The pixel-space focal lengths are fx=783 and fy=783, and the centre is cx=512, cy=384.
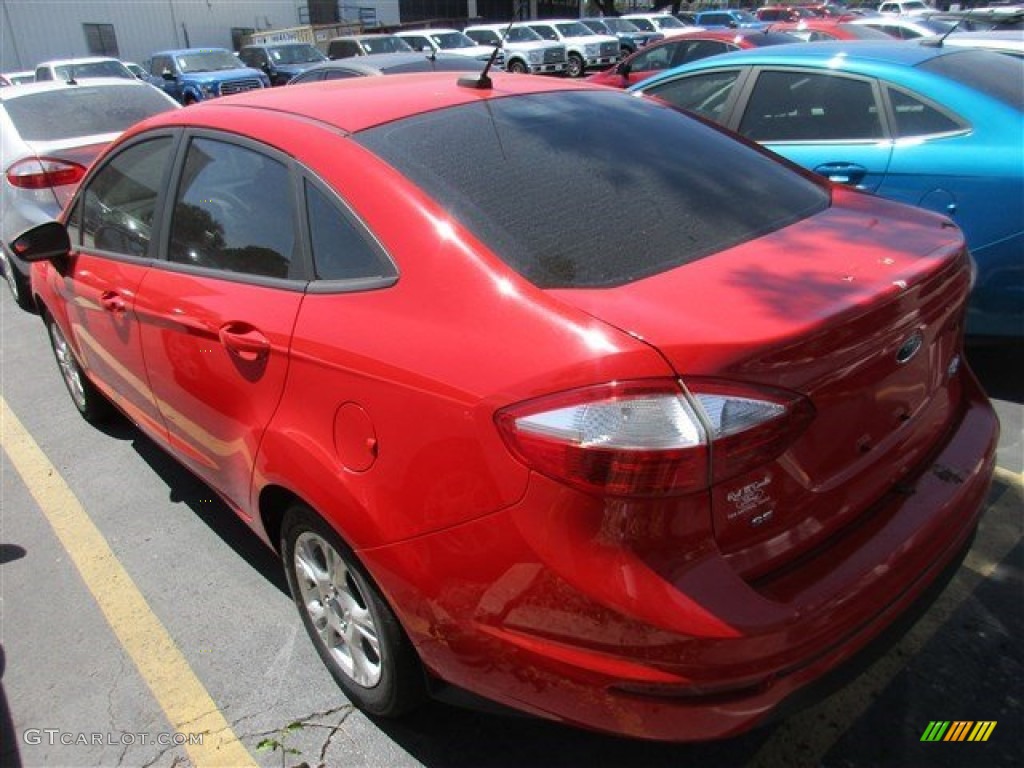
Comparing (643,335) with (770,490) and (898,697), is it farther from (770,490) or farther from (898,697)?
(898,697)

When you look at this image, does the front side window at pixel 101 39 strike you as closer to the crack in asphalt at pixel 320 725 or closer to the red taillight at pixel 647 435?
the crack in asphalt at pixel 320 725

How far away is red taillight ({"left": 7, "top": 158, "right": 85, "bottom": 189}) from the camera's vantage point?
5918 mm

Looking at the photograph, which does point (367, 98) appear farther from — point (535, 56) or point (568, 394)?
point (535, 56)

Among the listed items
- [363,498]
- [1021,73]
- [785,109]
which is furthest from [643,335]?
[1021,73]

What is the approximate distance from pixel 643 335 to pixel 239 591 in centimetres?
207

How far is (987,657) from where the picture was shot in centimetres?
242

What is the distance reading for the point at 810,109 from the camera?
15.1 feet

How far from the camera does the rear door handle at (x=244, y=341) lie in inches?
86.4

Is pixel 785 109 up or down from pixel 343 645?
up

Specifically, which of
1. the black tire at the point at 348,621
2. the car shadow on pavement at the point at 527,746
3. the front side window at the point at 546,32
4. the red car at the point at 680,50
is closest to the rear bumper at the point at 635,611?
the black tire at the point at 348,621

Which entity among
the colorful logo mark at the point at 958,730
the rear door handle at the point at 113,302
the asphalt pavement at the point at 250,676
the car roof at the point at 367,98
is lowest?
the asphalt pavement at the point at 250,676

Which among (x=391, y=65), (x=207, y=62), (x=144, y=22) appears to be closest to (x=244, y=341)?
(x=391, y=65)

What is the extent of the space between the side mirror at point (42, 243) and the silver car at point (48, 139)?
8.14 ft

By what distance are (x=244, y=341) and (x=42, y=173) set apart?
15.9 feet
